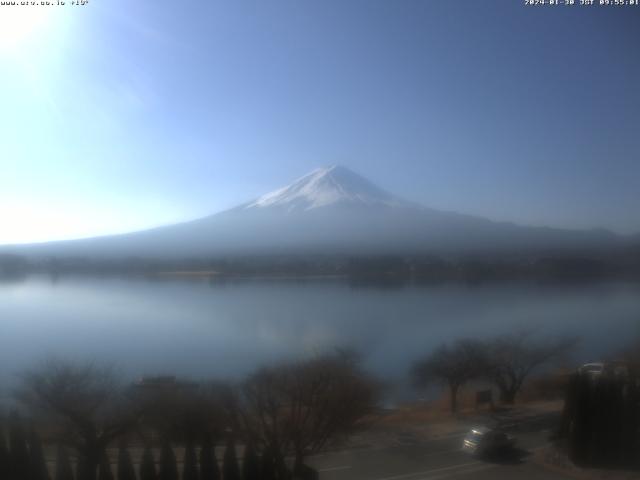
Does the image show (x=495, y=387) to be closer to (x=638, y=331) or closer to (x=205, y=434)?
(x=638, y=331)

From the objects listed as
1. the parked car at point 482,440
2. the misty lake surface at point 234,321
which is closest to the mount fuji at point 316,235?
the misty lake surface at point 234,321

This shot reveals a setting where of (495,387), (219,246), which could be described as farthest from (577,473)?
(219,246)

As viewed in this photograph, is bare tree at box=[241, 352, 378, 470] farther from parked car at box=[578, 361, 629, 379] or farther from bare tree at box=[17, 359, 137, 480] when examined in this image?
parked car at box=[578, 361, 629, 379]

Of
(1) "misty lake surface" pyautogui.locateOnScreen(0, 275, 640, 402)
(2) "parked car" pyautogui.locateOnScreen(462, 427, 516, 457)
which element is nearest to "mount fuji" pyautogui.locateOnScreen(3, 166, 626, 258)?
(1) "misty lake surface" pyautogui.locateOnScreen(0, 275, 640, 402)

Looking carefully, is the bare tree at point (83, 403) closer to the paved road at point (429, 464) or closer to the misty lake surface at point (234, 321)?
the misty lake surface at point (234, 321)

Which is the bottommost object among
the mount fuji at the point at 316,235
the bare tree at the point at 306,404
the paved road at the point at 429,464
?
the paved road at the point at 429,464

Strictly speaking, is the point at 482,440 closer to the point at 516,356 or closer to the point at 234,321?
the point at 516,356

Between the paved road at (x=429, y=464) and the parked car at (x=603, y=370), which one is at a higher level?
the parked car at (x=603, y=370)
